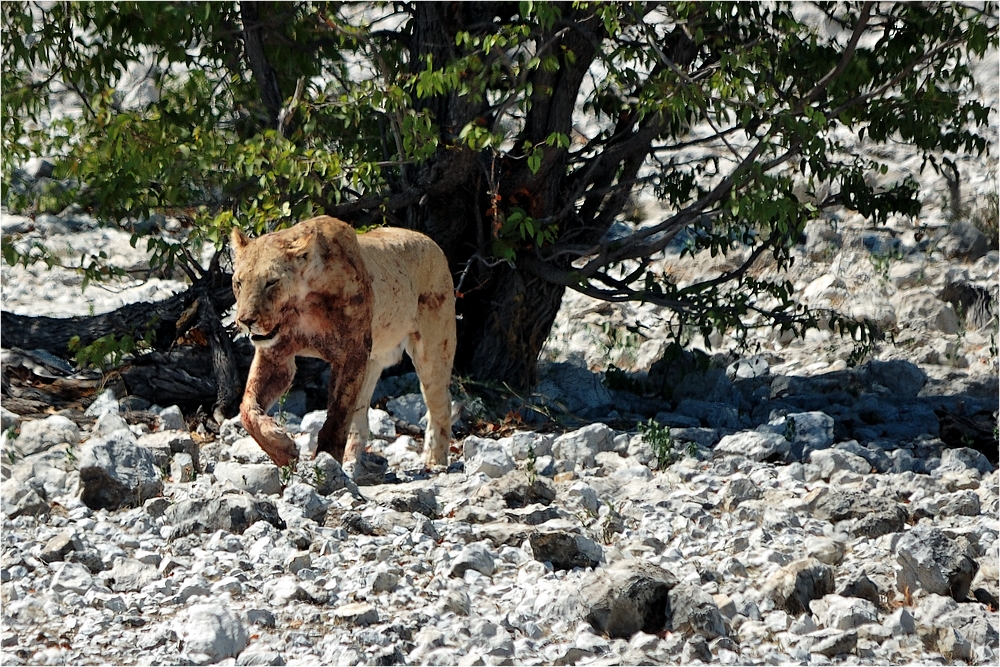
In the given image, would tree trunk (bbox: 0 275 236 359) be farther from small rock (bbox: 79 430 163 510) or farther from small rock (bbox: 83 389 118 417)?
small rock (bbox: 79 430 163 510)

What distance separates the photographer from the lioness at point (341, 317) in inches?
275

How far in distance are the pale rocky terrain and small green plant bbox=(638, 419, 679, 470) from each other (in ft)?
0.08

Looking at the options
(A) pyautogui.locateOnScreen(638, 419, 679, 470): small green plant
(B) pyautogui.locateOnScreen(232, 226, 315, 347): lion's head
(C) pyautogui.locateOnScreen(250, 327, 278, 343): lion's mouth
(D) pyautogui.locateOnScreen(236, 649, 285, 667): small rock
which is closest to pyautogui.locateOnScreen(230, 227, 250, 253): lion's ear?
(B) pyautogui.locateOnScreen(232, 226, 315, 347): lion's head

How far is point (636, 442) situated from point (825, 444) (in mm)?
1313

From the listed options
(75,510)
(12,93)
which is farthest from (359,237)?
(12,93)

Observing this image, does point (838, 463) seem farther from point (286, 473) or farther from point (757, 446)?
point (286, 473)

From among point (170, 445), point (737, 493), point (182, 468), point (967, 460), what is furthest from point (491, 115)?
point (967, 460)

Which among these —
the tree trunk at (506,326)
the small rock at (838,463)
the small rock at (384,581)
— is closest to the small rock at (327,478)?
the small rock at (384,581)

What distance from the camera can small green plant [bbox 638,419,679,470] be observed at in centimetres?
809

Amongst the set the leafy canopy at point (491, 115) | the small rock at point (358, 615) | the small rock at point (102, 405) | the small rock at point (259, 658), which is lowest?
the small rock at point (259, 658)

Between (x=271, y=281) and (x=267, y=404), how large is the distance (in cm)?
80

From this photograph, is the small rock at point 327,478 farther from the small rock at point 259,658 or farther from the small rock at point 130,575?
the small rock at point 259,658

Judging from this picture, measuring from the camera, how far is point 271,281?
22.7 ft

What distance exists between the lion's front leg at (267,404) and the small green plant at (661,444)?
2447 mm
